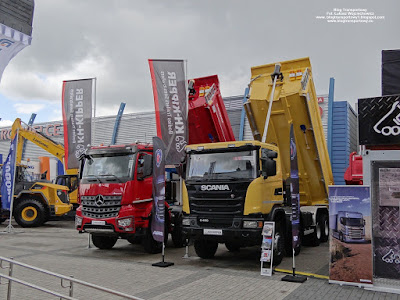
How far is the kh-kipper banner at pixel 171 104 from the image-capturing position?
34.9 feet

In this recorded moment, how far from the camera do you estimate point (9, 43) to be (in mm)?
2791

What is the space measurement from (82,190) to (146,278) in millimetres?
3483

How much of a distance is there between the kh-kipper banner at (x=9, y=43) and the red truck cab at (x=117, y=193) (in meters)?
6.37

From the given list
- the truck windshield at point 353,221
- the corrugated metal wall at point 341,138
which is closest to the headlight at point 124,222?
the truck windshield at point 353,221

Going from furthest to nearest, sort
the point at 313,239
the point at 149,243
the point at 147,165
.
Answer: the point at 313,239, the point at 149,243, the point at 147,165

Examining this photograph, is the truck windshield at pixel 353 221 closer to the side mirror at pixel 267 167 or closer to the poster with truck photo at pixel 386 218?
the poster with truck photo at pixel 386 218

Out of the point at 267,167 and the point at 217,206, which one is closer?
the point at 267,167

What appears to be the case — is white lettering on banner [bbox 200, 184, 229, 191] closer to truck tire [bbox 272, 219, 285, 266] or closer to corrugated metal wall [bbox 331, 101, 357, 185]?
truck tire [bbox 272, 219, 285, 266]

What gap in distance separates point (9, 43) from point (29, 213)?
14.5 m

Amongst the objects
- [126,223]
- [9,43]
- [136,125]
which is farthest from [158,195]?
[136,125]

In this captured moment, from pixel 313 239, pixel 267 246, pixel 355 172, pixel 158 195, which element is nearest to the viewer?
pixel 267 246

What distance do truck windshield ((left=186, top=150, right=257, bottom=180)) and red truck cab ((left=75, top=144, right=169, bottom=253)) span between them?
1.67 m

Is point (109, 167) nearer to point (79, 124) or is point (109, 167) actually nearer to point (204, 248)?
point (204, 248)

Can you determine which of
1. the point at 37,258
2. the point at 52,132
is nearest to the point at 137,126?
the point at 52,132
